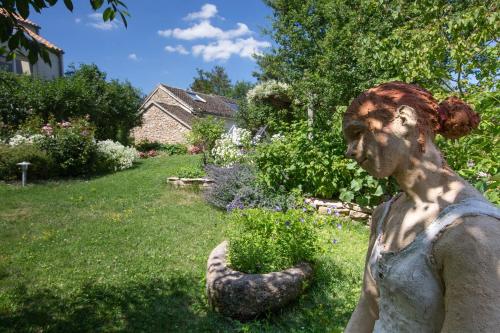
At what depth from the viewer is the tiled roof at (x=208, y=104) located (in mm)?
36059

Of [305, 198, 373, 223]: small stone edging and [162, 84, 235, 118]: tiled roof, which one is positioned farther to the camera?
[162, 84, 235, 118]: tiled roof

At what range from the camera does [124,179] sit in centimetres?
1386

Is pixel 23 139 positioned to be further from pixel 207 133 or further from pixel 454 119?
pixel 454 119

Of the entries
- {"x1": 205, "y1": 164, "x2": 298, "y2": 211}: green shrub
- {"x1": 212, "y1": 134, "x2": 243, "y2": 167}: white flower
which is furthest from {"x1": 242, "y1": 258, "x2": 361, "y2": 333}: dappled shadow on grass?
{"x1": 212, "y1": 134, "x2": 243, "y2": 167}: white flower

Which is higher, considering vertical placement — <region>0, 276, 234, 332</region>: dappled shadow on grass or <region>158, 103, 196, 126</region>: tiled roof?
<region>158, 103, 196, 126</region>: tiled roof

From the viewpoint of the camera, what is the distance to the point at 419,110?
1.16 m

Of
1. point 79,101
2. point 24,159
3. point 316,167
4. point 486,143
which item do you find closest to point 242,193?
point 316,167

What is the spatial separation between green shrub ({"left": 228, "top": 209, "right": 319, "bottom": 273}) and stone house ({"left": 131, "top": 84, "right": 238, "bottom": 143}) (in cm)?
2485

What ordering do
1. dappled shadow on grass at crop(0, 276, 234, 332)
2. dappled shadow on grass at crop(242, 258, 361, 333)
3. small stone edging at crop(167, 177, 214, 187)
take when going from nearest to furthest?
dappled shadow on grass at crop(242, 258, 361, 333), dappled shadow on grass at crop(0, 276, 234, 332), small stone edging at crop(167, 177, 214, 187)

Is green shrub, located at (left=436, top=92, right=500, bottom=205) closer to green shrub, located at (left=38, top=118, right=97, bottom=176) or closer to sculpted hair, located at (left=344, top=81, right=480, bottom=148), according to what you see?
sculpted hair, located at (left=344, top=81, right=480, bottom=148)

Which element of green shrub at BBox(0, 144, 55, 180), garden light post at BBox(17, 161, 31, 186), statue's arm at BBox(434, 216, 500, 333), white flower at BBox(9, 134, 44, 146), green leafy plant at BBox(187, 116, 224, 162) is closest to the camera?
statue's arm at BBox(434, 216, 500, 333)

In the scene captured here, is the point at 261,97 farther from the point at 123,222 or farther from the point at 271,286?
the point at 271,286

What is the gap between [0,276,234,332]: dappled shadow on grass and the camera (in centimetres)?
445

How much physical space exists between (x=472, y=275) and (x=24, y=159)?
14.7 metres
